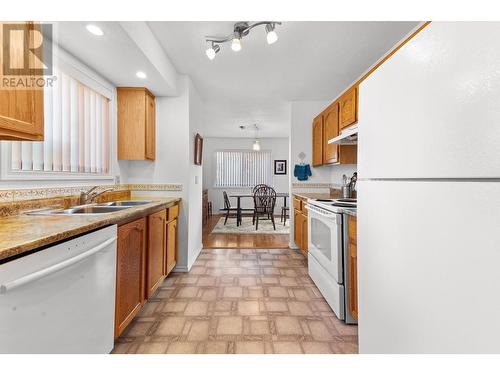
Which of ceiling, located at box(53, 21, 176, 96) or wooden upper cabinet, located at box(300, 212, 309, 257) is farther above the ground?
ceiling, located at box(53, 21, 176, 96)

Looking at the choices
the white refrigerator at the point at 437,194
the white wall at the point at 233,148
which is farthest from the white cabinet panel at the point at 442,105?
the white wall at the point at 233,148

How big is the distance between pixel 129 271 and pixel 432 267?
165 cm

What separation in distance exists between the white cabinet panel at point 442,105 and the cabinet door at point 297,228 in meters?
2.52

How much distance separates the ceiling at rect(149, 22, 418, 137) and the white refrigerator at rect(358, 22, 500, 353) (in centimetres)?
146

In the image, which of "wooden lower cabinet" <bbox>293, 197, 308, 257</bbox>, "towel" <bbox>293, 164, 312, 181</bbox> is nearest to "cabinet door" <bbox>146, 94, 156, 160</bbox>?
"wooden lower cabinet" <bbox>293, 197, 308, 257</bbox>

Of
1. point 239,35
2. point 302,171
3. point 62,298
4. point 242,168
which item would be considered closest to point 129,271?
point 62,298

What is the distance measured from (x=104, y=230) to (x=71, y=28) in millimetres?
1355

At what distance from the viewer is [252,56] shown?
8.07 feet

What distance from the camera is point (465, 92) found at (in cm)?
57

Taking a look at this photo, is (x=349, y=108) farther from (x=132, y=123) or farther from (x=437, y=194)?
(x=132, y=123)

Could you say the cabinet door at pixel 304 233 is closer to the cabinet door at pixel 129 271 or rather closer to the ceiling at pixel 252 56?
the ceiling at pixel 252 56

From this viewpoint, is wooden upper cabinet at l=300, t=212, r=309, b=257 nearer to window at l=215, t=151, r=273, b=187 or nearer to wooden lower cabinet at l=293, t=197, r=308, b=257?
wooden lower cabinet at l=293, t=197, r=308, b=257

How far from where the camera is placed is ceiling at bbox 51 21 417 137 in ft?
6.03

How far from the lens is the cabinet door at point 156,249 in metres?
1.92
